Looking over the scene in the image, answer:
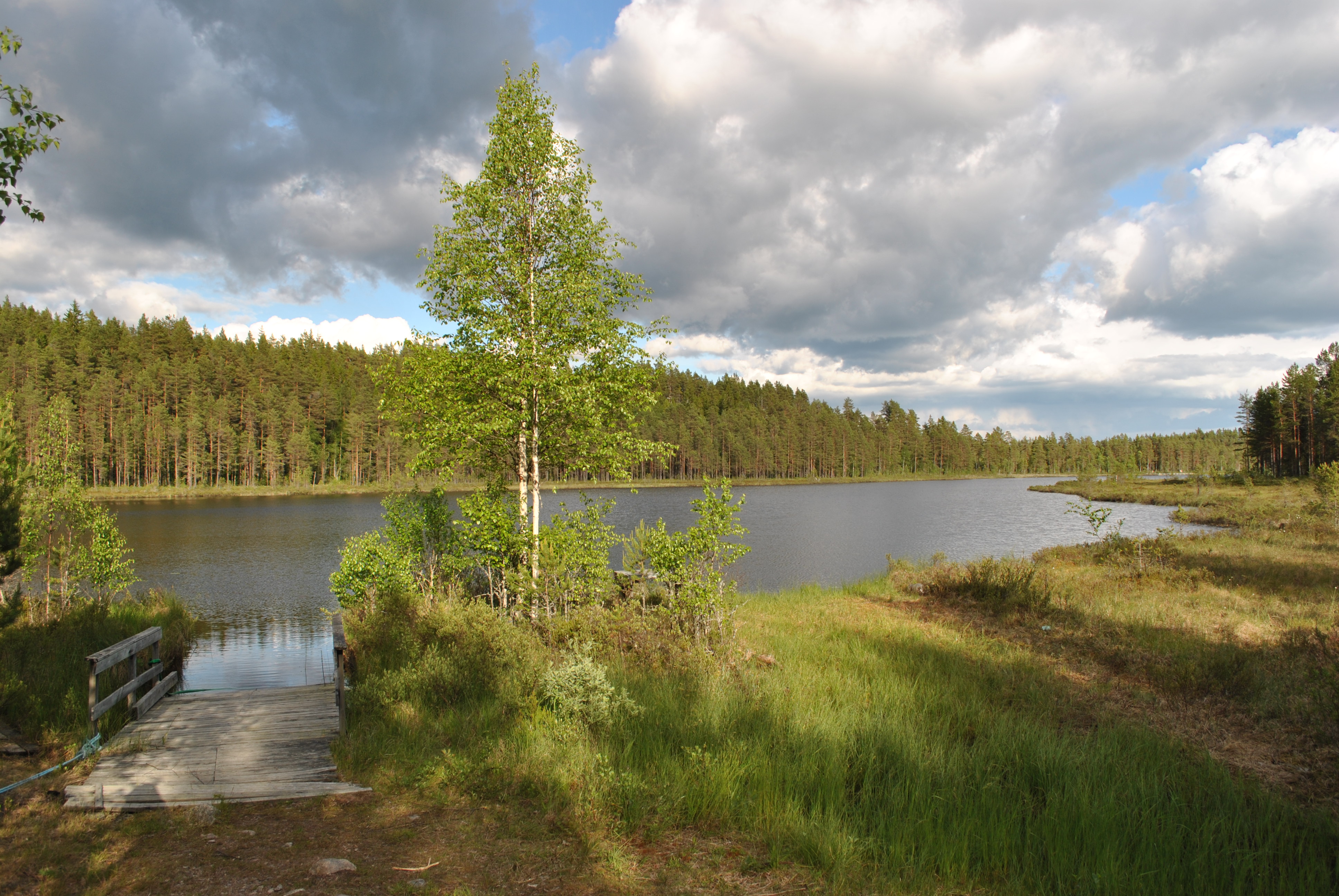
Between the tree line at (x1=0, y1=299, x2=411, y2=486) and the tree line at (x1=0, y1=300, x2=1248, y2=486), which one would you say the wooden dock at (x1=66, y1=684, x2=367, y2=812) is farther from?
the tree line at (x1=0, y1=299, x2=411, y2=486)

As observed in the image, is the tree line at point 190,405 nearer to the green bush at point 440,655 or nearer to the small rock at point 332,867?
the green bush at point 440,655

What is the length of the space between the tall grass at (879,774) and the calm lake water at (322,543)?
293 inches

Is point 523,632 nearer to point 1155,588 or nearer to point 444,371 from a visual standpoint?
point 444,371

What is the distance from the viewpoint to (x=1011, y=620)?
44.6ft

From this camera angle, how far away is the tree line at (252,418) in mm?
77375

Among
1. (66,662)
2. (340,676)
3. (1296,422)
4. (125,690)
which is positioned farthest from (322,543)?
(1296,422)

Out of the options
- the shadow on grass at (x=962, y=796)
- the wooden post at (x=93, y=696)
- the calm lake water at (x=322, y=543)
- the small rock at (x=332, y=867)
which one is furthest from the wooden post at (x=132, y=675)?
the shadow on grass at (x=962, y=796)

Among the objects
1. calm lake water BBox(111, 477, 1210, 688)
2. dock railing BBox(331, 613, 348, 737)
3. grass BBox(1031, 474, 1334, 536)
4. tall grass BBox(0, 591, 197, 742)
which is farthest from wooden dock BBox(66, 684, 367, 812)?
grass BBox(1031, 474, 1334, 536)

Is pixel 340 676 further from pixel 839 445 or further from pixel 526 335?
pixel 839 445

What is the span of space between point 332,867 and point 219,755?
3.34m

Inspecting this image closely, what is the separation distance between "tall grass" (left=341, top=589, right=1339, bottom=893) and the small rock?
4.30 ft

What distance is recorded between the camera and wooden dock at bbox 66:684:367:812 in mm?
5949

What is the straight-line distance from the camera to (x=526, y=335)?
480 inches

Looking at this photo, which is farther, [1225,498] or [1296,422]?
[1296,422]
